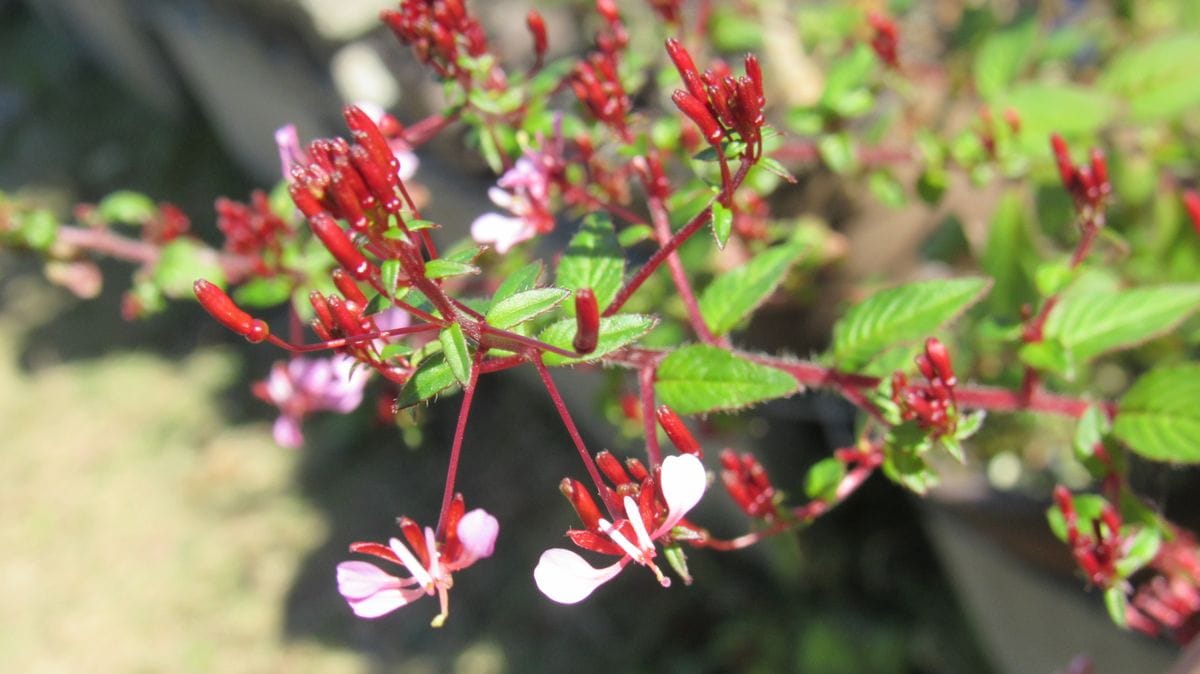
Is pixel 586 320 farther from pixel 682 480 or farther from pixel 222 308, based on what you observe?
pixel 222 308

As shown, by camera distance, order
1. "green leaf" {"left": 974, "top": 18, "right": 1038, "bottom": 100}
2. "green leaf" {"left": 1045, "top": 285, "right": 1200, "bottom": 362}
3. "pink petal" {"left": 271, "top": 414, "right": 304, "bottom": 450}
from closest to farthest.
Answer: "green leaf" {"left": 1045, "top": 285, "right": 1200, "bottom": 362}, "pink petal" {"left": 271, "top": 414, "right": 304, "bottom": 450}, "green leaf" {"left": 974, "top": 18, "right": 1038, "bottom": 100}

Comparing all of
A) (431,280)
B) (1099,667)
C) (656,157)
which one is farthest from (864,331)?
(1099,667)

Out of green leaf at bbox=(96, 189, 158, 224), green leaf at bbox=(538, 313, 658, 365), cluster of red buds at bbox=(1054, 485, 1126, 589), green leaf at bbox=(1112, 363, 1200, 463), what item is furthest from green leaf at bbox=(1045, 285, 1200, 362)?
green leaf at bbox=(96, 189, 158, 224)

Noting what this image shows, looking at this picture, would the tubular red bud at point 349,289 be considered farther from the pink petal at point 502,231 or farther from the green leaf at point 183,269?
the green leaf at point 183,269

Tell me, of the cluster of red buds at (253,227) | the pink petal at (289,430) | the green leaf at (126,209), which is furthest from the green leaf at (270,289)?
the green leaf at (126,209)

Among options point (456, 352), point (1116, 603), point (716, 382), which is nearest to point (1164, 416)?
point (1116, 603)

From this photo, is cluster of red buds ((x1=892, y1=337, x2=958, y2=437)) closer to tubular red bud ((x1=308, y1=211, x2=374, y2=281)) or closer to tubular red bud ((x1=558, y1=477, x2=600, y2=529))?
tubular red bud ((x1=558, y1=477, x2=600, y2=529))
